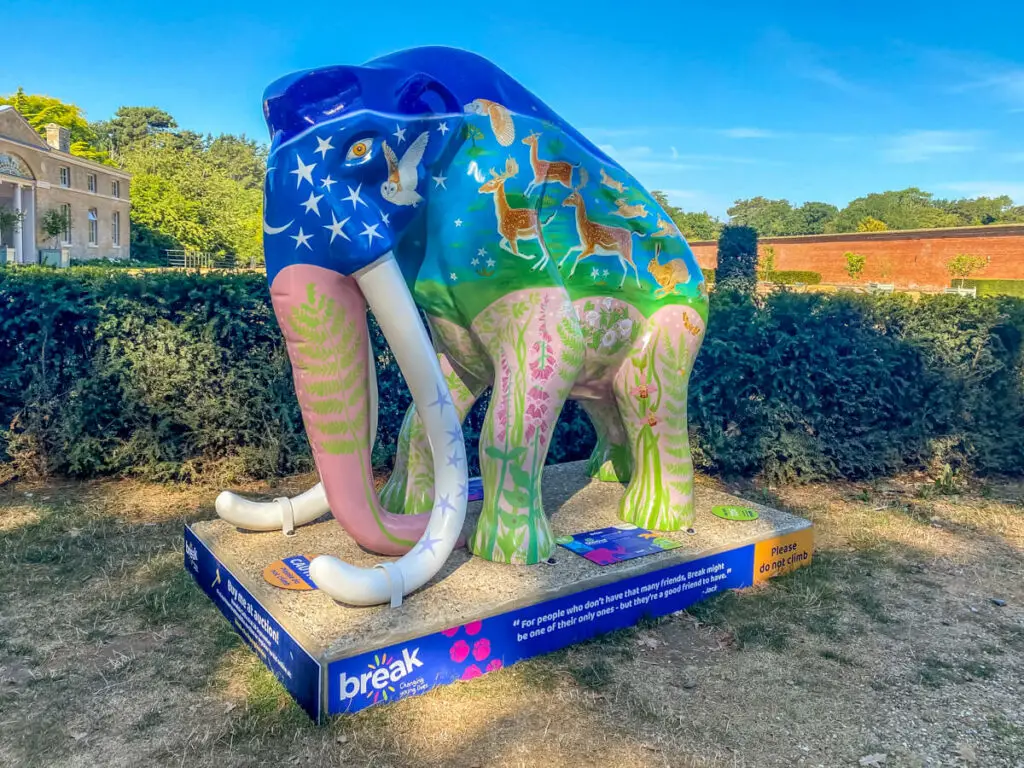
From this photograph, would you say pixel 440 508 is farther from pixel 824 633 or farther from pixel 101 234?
pixel 101 234

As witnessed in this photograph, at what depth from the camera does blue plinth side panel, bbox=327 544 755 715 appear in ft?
9.32

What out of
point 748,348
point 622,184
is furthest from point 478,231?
point 748,348

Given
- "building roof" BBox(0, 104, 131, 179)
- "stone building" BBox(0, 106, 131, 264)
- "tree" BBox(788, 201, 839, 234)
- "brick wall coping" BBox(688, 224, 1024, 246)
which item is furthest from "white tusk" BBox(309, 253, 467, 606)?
"tree" BBox(788, 201, 839, 234)

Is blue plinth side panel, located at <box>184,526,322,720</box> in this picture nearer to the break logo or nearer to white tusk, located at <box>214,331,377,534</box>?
the break logo

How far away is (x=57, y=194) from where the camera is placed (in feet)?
137

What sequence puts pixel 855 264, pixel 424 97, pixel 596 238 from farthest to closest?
pixel 855 264, pixel 596 238, pixel 424 97

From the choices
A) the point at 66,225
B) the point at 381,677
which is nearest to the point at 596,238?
the point at 381,677

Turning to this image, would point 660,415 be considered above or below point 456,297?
below

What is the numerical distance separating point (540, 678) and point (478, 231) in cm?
183

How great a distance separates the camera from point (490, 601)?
3172mm

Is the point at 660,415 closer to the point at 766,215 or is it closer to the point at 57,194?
the point at 57,194

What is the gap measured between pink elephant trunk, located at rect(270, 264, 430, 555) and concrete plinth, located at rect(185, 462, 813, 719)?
440 mm

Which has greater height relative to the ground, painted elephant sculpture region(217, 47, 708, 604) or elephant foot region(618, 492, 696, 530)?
painted elephant sculpture region(217, 47, 708, 604)

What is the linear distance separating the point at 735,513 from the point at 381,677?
2.30m
